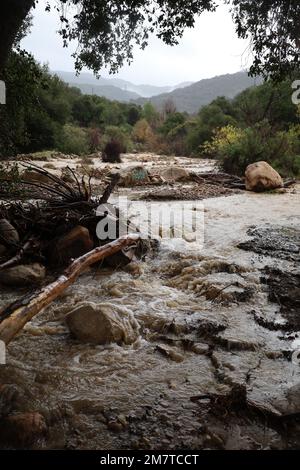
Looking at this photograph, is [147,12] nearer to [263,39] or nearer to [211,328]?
[263,39]

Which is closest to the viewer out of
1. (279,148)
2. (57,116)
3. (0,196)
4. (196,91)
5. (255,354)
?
(255,354)

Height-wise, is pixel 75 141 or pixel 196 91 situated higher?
pixel 196 91

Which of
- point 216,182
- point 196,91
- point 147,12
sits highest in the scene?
point 196,91

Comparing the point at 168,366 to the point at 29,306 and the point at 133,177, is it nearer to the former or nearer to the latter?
the point at 29,306

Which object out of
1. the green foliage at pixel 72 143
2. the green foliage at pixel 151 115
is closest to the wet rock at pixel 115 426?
the green foliage at pixel 72 143

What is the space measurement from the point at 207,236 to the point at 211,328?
3.06m

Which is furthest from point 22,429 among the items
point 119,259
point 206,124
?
point 206,124

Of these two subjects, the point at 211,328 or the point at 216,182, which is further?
the point at 216,182

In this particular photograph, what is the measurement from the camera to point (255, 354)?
303 cm

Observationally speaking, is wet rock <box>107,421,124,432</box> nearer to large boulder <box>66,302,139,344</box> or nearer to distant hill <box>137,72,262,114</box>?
large boulder <box>66,302,139,344</box>

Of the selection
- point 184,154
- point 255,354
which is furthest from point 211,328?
point 184,154

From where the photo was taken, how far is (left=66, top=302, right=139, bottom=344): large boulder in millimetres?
3213

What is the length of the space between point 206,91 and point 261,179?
104699 mm

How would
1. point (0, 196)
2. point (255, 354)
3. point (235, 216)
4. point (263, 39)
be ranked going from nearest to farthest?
1. point (255, 354)
2. point (0, 196)
3. point (263, 39)
4. point (235, 216)
